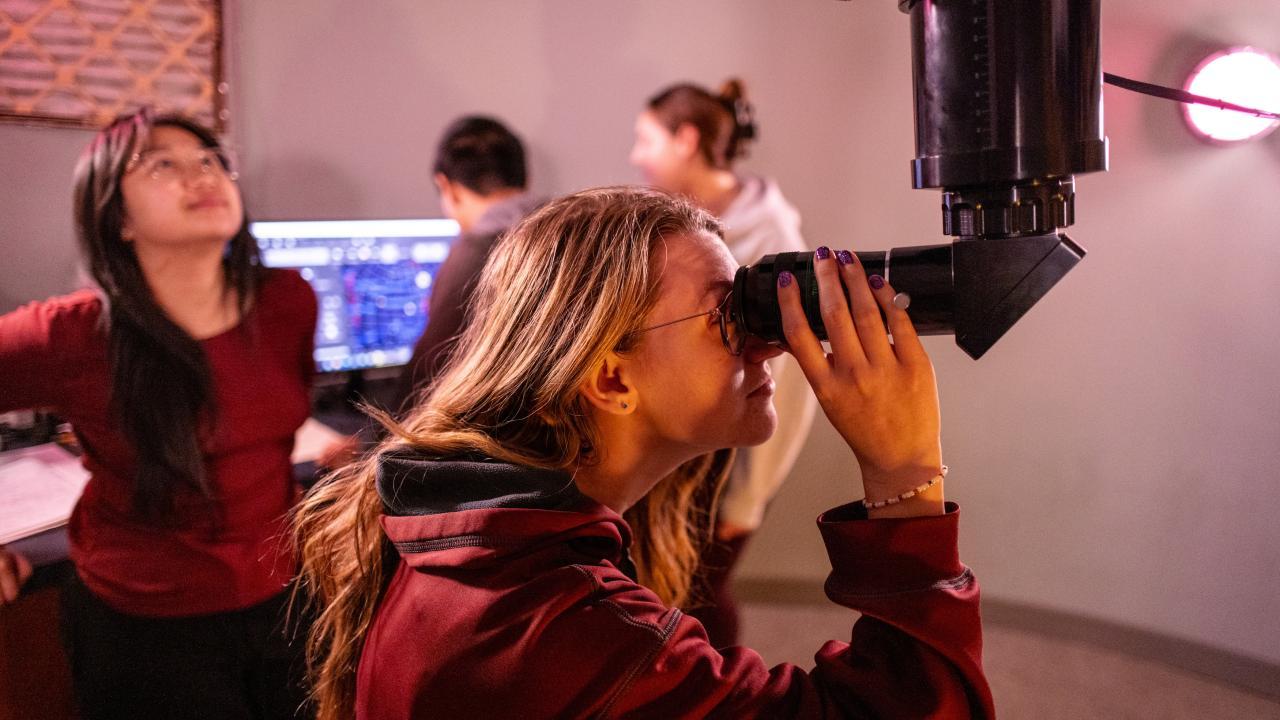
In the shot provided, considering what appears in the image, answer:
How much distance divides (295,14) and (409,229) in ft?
1.93

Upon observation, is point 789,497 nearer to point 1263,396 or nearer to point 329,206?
point 1263,396

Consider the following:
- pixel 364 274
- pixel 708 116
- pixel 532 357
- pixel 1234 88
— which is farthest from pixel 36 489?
pixel 1234 88

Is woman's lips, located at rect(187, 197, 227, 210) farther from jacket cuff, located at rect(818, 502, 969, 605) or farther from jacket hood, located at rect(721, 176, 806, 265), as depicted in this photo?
jacket cuff, located at rect(818, 502, 969, 605)

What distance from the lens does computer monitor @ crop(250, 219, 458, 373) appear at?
2.14 meters

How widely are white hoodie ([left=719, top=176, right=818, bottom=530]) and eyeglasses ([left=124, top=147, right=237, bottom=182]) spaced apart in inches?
42.4

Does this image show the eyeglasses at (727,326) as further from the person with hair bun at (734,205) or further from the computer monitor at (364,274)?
the computer monitor at (364,274)

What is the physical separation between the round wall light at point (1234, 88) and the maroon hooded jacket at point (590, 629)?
1.52m

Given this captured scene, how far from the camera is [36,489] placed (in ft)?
5.32

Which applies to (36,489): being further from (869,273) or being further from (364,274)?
(869,273)

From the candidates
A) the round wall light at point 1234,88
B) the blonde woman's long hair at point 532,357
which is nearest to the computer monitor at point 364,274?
the blonde woman's long hair at point 532,357

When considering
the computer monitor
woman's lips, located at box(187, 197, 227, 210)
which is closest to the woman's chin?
woman's lips, located at box(187, 197, 227, 210)

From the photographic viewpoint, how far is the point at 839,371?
0.79 metres


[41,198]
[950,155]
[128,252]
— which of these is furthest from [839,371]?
[41,198]

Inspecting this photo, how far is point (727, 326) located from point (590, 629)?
1.08ft
